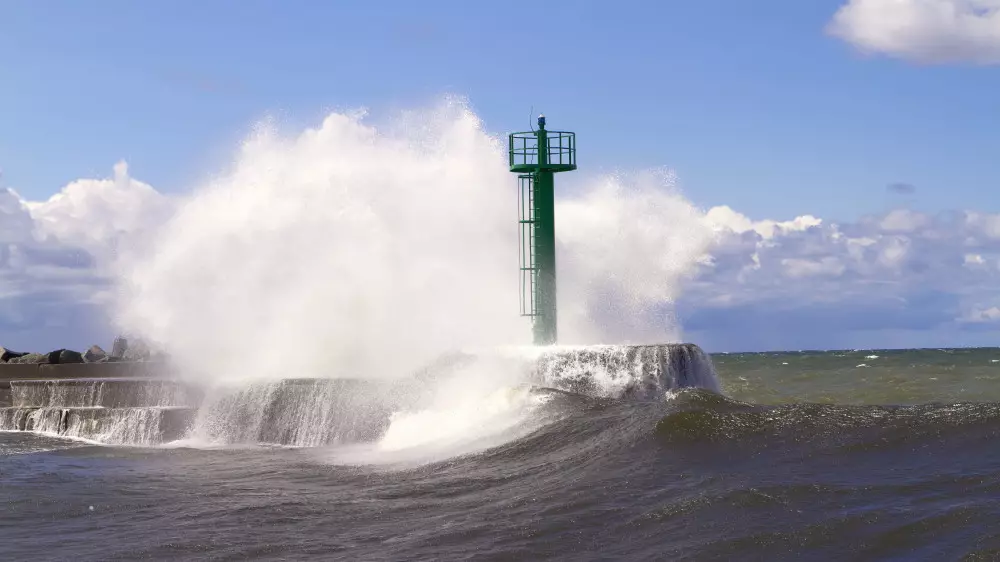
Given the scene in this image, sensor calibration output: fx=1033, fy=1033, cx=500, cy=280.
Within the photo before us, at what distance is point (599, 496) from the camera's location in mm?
8094

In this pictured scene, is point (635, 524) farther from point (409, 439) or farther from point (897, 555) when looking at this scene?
point (409, 439)

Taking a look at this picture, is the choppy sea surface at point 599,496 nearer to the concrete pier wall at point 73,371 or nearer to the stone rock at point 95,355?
the concrete pier wall at point 73,371

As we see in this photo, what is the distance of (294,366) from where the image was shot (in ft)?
61.9

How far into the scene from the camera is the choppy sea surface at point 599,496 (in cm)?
666

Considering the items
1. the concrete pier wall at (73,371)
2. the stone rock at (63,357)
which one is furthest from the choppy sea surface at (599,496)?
the stone rock at (63,357)

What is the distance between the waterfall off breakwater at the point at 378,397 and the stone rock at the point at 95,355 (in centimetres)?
670

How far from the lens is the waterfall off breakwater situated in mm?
14000

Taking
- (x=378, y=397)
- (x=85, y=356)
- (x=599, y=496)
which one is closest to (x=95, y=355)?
(x=85, y=356)

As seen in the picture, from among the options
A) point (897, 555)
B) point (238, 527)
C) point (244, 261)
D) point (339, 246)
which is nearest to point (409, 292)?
point (339, 246)

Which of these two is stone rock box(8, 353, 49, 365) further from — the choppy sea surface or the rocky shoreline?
the choppy sea surface

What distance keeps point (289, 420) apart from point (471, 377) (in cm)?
282

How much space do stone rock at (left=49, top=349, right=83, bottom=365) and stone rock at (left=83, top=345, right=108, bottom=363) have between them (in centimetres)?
26

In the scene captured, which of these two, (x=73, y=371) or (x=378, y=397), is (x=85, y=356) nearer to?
(x=73, y=371)

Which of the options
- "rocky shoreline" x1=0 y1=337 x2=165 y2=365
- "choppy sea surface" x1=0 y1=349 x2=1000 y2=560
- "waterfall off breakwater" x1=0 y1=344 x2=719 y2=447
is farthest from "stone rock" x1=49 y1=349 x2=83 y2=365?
"choppy sea surface" x1=0 y1=349 x2=1000 y2=560
